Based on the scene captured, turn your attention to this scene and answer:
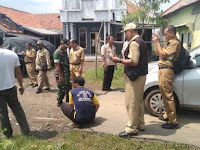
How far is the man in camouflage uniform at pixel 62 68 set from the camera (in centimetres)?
513

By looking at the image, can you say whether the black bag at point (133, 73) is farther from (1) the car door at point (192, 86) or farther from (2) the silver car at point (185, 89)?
(1) the car door at point (192, 86)

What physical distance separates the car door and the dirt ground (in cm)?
255

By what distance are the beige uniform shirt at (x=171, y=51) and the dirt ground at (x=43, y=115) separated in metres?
2.36

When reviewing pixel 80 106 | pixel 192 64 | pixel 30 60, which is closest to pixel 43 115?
pixel 80 106

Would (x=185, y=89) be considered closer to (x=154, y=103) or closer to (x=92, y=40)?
(x=154, y=103)

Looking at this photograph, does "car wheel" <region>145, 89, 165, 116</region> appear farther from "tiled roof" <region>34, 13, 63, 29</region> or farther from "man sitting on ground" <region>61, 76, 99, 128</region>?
"tiled roof" <region>34, 13, 63, 29</region>

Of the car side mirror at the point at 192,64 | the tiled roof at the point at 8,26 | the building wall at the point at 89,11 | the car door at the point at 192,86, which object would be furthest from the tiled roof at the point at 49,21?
the car door at the point at 192,86

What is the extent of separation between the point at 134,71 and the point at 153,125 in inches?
54.2

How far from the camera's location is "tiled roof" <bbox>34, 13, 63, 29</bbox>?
25.1 meters

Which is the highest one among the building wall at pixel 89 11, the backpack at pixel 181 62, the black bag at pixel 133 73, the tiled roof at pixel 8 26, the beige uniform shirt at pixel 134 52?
the building wall at pixel 89 11

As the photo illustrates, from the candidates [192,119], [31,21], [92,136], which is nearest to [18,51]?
[92,136]

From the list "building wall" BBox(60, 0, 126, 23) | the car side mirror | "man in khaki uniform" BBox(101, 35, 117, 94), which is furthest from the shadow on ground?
"building wall" BBox(60, 0, 126, 23)

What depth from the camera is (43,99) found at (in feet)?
20.7

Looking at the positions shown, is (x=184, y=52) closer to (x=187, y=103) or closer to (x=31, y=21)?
(x=187, y=103)
